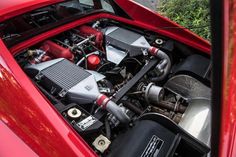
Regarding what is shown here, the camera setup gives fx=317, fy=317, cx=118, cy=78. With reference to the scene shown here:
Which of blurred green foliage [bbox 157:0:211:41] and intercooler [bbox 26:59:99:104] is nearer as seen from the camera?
intercooler [bbox 26:59:99:104]

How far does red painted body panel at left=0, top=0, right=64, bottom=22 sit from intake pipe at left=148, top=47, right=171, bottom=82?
33.6 inches

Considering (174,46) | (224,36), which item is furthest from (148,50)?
(224,36)

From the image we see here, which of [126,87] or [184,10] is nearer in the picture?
[126,87]

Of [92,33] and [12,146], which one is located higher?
[92,33]

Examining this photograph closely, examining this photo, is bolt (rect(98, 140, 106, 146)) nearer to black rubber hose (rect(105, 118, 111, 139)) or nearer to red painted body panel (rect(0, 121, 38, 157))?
black rubber hose (rect(105, 118, 111, 139))

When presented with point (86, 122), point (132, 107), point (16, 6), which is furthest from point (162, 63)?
point (16, 6)

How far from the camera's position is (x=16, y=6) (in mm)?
2195

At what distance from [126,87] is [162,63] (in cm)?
42

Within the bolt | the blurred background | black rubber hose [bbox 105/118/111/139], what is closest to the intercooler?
black rubber hose [bbox 105/118/111/139]

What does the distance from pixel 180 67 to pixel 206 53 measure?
30 centimetres

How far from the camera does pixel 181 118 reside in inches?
72.1

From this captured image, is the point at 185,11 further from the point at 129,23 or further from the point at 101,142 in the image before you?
the point at 101,142

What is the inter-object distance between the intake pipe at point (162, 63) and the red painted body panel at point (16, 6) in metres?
0.85

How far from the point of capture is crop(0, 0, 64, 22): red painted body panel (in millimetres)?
2119
